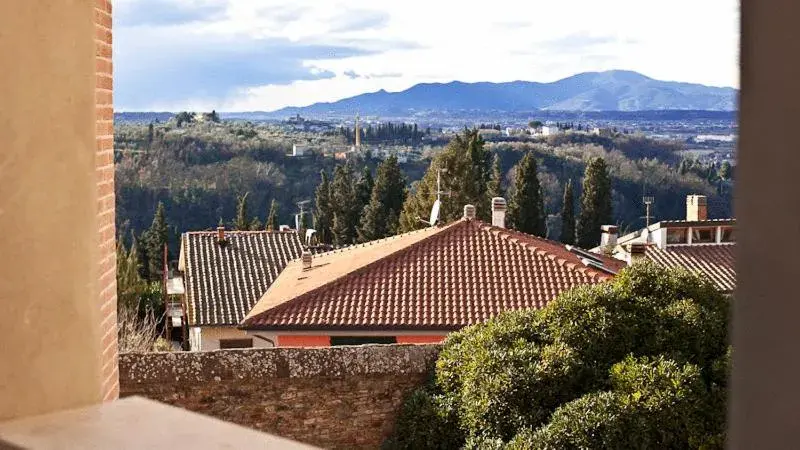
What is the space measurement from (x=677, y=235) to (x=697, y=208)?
3.28 meters

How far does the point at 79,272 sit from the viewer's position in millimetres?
2631

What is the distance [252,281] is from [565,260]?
955 centimetres

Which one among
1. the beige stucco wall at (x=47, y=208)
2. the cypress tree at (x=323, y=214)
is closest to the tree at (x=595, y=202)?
the cypress tree at (x=323, y=214)

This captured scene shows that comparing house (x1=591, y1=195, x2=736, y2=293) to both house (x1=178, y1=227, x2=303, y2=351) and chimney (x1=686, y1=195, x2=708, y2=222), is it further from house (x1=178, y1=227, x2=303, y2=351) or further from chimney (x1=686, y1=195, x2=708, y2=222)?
house (x1=178, y1=227, x2=303, y2=351)

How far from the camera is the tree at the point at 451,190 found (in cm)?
2734

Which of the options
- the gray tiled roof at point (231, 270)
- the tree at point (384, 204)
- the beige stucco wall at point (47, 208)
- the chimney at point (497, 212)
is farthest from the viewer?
the tree at point (384, 204)

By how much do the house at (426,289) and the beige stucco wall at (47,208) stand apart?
31.5ft

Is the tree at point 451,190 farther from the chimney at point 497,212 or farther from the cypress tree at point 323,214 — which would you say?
the chimney at point 497,212

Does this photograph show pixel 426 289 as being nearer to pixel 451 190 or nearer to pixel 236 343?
pixel 236 343

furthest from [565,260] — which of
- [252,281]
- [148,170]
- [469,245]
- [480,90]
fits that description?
[480,90]

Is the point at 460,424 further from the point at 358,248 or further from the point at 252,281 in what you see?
the point at 252,281

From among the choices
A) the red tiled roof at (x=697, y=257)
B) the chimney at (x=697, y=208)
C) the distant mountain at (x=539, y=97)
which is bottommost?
the red tiled roof at (x=697, y=257)

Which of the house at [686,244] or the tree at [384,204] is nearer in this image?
the house at [686,244]

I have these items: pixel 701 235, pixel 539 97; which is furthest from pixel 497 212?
pixel 539 97
